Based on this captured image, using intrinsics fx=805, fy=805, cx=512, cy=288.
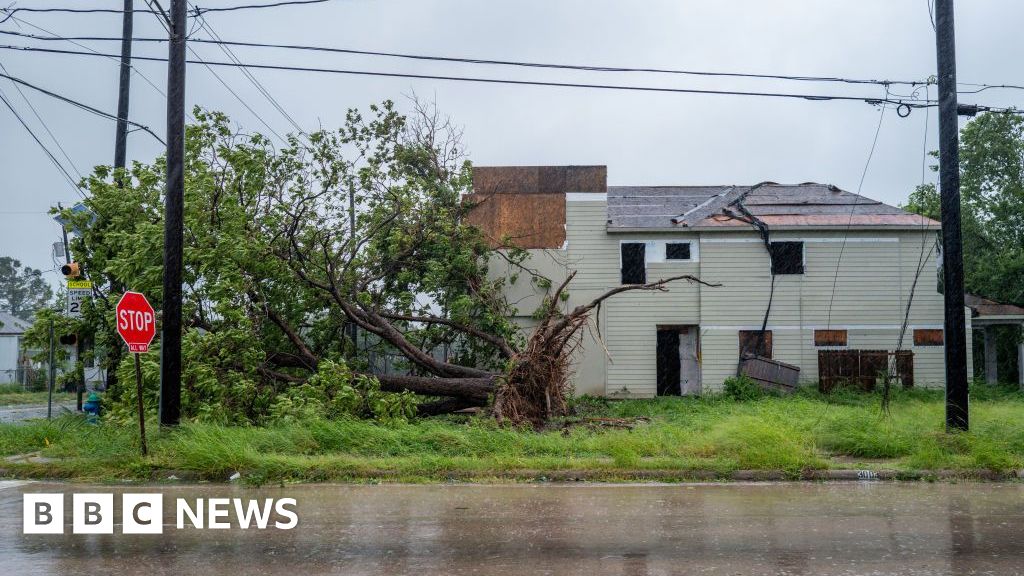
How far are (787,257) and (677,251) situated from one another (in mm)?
3091

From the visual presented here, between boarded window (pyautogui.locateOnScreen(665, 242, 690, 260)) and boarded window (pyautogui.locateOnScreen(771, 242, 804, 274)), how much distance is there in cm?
239

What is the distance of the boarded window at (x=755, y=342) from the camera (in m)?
22.3

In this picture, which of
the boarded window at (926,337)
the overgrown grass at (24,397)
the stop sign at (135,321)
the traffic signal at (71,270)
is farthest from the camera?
the overgrown grass at (24,397)

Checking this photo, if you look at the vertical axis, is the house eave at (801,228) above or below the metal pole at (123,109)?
below

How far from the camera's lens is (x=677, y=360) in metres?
23.2

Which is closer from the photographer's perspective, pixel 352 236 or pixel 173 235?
pixel 173 235

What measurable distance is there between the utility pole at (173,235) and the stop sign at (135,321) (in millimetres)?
598

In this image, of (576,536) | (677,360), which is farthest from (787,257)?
(576,536)

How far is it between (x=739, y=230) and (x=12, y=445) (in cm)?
1779

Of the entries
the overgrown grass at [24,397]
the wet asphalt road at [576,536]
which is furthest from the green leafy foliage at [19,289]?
the wet asphalt road at [576,536]

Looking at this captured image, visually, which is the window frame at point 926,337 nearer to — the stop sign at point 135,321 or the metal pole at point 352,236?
the metal pole at point 352,236

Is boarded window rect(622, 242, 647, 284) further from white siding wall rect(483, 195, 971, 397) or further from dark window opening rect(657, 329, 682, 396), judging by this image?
dark window opening rect(657, 329, 682, 396)

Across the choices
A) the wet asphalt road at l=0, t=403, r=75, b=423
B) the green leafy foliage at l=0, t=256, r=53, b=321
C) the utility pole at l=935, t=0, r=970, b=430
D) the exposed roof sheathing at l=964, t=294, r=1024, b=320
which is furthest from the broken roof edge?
the green leafy foliage at l=0, t=256, r=53, b=321

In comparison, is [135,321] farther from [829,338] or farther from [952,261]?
[829,338]
